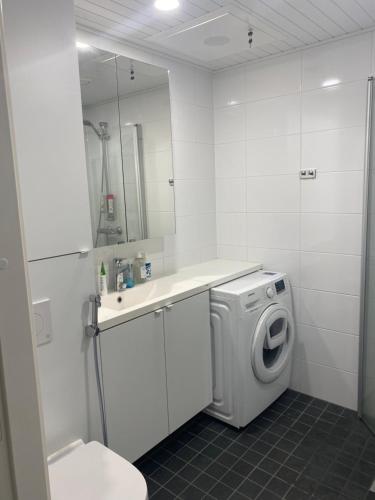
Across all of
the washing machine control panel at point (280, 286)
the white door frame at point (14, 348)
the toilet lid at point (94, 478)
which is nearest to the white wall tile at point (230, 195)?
the washing machine control panel at point (280, 286)

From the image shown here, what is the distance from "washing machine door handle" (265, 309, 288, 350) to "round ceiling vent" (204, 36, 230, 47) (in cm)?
161

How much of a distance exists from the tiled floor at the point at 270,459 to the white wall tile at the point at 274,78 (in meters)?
2.10

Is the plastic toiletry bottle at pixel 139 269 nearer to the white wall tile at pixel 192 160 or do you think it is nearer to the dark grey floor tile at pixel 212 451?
the white wall tile at pixel 192 160

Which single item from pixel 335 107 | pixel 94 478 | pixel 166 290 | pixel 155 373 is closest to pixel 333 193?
pixel 335 107

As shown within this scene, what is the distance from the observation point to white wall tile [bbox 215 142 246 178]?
272 centimetres

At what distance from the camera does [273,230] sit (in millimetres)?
2627

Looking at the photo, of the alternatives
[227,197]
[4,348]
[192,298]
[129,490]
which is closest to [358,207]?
[227,197]

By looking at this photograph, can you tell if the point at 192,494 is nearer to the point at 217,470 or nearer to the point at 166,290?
the point at 217,470

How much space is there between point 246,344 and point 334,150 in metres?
1.29

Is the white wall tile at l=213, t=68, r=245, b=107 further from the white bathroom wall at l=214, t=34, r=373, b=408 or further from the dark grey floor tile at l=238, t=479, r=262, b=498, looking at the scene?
the dark grey floor tile at l=238, t=479, r=262, b=498

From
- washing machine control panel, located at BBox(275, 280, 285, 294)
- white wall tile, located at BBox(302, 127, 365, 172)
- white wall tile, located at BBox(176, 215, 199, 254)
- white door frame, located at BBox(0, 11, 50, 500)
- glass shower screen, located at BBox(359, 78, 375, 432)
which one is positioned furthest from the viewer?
white wall tile, located at BBox(176, 215, 199, 254)

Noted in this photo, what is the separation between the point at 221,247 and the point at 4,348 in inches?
96.9

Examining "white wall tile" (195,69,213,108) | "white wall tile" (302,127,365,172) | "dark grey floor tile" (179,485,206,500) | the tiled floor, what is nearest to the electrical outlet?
"white wall tile" (302,127,365,172)

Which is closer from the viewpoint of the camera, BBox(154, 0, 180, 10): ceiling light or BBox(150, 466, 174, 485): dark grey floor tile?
BBox(154, 0, 180, 10): ceiling light
